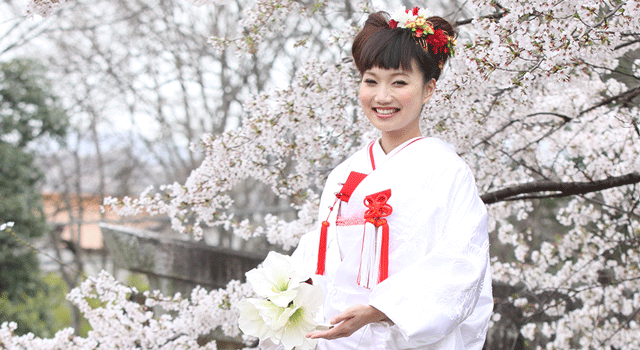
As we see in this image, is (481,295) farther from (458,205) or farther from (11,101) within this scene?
(11,101)

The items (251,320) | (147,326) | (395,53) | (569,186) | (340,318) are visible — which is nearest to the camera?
(340,318)

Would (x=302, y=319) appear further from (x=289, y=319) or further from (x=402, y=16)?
(x=402, y=16)

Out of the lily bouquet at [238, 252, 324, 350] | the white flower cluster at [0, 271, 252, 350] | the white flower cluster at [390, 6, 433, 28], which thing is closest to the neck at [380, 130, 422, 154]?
the white flower cluster at [390, 6, 433, 28]

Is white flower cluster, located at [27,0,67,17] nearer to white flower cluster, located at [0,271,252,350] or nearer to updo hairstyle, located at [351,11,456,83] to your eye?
updo hairstyle, located at [351,11,456,83]

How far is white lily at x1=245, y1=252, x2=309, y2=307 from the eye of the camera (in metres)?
1.61

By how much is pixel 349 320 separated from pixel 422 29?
99 centimetres

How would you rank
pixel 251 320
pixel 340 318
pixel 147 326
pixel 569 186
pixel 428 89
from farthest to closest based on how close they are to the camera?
1. pixel 147 326
2. pixel 569 186
3. pixel 428 89
4. pixel 251 320
5. pixel 340 318

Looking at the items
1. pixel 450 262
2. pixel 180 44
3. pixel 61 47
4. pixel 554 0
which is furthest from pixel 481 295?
pixel 61 47

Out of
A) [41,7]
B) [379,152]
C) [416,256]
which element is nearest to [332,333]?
[416,256]

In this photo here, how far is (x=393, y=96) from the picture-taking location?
1.84m

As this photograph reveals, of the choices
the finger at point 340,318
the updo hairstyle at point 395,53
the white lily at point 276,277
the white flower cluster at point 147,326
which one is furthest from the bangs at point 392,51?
the white flower cluster at point 147,326

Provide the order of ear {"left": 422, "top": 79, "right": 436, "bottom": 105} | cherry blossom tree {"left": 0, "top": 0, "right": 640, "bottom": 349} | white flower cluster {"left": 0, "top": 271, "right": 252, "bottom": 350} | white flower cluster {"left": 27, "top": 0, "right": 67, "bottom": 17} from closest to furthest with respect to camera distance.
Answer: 1. ear {"left": 422, "top": 79, "right": 436, "bottom": 105}
2. cherry blossom tree {"left": 0, "top": 0, "right": 640, "bottom": 349}
3. white flower cluster {"left": 27, "top": 0, "right": 67, "bottom": 17}
4. white flower cluster {"left": 0, "top": 271, "right": 252, "bottom": 350}

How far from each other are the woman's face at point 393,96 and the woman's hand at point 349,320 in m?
0.65

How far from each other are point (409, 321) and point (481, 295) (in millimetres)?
411
